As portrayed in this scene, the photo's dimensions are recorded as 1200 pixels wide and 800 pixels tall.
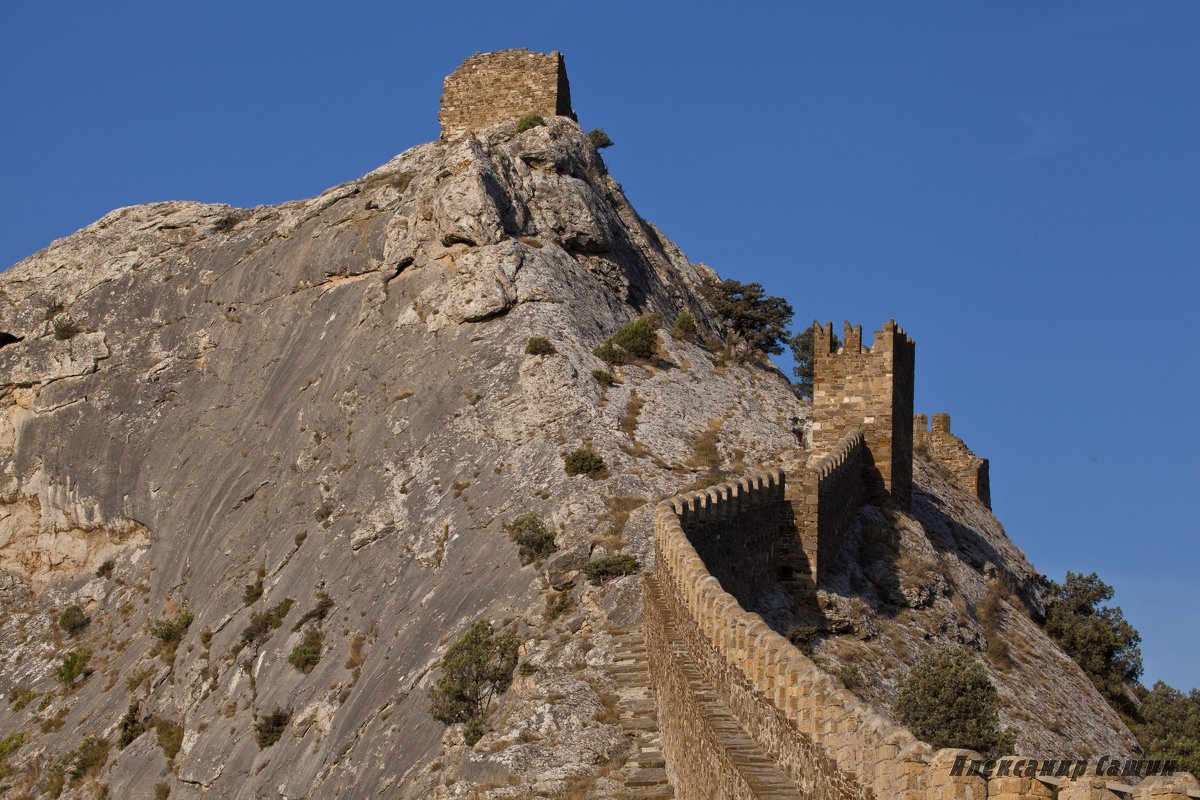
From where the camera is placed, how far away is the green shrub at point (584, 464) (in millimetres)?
41125

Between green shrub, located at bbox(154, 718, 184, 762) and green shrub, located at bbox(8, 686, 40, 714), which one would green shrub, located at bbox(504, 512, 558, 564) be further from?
green shrub, located at bbox(8, 686, 40, 714)

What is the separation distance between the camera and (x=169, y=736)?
42562mm

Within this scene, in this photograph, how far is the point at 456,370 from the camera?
49.2 metres

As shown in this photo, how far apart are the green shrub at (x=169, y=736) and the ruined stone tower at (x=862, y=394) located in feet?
63.5

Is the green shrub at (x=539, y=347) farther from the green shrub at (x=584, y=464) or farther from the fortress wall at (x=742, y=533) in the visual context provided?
the fortress wall at (x=742, y=533)

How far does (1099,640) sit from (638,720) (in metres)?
23.7

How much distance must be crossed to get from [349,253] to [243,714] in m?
22.0

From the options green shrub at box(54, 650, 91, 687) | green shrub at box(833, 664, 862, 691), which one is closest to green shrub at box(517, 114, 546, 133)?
green shrub at box(54, 650, 91, 687)

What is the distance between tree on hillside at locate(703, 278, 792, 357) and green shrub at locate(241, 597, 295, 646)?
24875 millimetres

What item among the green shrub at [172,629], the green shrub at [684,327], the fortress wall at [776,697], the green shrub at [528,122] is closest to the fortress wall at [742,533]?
the fortress wall at [776,697]

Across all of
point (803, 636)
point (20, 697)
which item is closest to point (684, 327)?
point (803, 636)

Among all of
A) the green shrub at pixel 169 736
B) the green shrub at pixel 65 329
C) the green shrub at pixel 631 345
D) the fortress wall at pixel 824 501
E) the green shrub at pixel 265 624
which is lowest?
the green shrub at pixel 169 736

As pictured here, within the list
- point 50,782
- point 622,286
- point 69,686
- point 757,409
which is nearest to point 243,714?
point 50,782

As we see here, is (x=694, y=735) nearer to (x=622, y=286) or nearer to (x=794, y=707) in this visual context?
(x=794, y=707)
